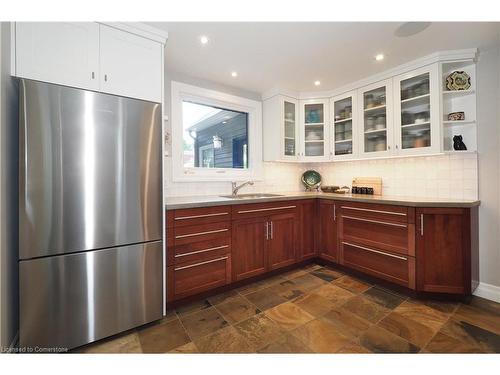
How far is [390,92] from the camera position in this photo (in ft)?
8.29

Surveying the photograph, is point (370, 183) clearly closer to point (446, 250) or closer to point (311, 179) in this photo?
point (311, 179)

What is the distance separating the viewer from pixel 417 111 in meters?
2.40

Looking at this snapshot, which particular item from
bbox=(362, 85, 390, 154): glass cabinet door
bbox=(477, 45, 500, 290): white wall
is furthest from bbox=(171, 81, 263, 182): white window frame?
bbox=(477, 45, 500, 290): white wall

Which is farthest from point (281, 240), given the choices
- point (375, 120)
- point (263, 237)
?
point (375, 120)

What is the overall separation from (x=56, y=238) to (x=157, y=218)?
0.59 metres

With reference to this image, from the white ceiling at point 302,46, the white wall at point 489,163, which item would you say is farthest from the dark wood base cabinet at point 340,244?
the white ceiling at point 302,46

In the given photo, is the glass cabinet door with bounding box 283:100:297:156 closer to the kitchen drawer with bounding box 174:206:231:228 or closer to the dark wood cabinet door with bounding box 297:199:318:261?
the dark wood cabinet door with bounding box 297:199:318:261

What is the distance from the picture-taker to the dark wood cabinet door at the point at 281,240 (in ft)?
8.19

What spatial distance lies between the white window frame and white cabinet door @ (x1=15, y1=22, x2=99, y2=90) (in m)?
1.05

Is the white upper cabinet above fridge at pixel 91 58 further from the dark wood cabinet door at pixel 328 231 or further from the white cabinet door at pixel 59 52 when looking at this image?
the dark wood cabinet door at pixel 328 231

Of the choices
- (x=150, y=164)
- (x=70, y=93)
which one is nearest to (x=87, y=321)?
(x=150, y=164)

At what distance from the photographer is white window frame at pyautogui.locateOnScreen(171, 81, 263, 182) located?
2561 millimetres

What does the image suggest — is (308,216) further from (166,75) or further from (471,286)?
(166,75)
